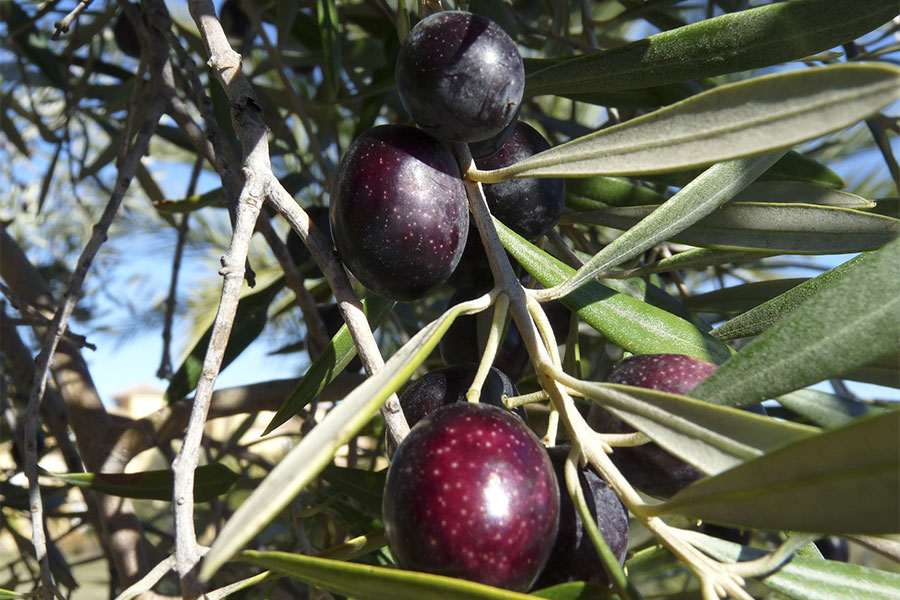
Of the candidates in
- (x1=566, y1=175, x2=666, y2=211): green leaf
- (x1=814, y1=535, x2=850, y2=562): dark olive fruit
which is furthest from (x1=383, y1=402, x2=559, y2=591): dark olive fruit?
(x1=814, y1=535, x2=850, y2=562): dark olive fruit

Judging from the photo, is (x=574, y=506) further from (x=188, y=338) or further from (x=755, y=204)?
(x=188, y=338)

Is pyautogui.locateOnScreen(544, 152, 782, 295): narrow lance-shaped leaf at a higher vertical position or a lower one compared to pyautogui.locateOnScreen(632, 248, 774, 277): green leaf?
higher

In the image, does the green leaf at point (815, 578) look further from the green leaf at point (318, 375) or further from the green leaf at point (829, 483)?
the green leaf at point (318, 375)

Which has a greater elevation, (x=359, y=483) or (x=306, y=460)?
(x=306, y=460)

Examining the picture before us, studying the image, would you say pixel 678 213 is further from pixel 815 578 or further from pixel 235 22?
pixel 235 22

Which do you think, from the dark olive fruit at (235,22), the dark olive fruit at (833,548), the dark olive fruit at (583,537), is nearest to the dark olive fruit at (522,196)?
the dark olive fruit at (583,537)

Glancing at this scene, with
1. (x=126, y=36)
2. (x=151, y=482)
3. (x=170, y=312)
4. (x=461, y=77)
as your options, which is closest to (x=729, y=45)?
(x=461, y=77)

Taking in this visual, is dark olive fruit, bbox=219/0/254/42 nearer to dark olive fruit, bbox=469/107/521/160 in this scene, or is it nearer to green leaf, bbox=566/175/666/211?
green leaf, bbox=566/175/666/211
